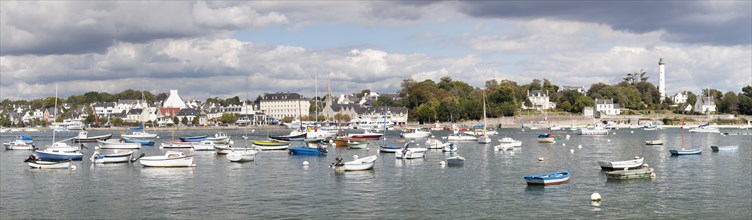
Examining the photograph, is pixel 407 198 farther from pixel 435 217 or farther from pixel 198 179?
pixel 198 179

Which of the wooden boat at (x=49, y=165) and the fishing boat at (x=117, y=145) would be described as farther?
the fishing boat at (x=117, y=145)

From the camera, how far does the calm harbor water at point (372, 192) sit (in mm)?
37125

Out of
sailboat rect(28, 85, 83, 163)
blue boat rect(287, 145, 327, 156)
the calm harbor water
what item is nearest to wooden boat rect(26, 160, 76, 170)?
sailboat rect(28, 85, 83, 163)

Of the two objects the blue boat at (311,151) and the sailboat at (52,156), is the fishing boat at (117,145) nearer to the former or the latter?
the sailboat at (52,156)

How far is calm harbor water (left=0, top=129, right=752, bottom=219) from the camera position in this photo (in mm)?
37125

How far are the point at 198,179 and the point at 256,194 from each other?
1019 cm

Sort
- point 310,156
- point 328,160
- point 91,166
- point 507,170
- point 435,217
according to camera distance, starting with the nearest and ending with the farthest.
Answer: point 435,217 < point 507,170 < point 91,166 < point 328,160 < point 310,156

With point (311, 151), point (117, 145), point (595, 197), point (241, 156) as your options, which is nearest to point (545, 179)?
point (595, 197)

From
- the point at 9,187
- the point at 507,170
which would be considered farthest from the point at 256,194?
the point at 507,170

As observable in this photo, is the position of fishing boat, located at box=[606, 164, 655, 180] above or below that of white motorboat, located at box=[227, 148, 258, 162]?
below

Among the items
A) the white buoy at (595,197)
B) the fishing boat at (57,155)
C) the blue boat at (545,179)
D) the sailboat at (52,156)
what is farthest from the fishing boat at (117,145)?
the white buoy at (595,197)

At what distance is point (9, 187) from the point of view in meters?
49.0

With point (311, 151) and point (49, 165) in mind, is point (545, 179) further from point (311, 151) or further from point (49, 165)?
point (49, 165)

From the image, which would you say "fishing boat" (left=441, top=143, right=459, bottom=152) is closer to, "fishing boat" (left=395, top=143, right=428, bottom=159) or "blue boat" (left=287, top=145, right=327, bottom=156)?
"fishing boat" (left=395, top=143, right=428, bottom=159)
